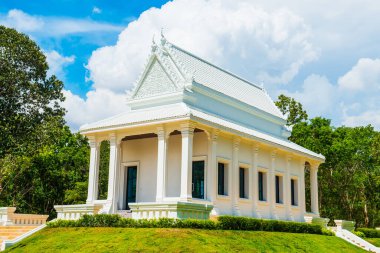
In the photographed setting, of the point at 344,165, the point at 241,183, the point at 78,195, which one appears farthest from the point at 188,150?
the point at 344,165

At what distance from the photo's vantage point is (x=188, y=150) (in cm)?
1909

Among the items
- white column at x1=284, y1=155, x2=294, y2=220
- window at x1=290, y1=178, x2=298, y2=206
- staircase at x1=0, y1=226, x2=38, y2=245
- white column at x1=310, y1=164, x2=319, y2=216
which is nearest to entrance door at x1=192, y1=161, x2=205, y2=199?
white column at x1=284, y1=155, x2=294, y2=220

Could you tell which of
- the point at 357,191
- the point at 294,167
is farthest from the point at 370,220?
the point at 294,167

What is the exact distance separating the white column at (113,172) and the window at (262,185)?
Answer: 804cm

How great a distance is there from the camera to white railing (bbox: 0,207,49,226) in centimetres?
2070

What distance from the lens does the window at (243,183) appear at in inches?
931

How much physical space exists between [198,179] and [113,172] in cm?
391

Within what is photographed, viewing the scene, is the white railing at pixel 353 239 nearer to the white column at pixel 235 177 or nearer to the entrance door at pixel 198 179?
the white column at pixel 235 177

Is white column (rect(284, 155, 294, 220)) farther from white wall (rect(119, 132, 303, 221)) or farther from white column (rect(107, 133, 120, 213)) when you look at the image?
white column (rect(107, 133, 120, 213))

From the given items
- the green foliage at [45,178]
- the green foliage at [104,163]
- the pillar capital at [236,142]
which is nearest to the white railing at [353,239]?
the pillar capital at [236,142]

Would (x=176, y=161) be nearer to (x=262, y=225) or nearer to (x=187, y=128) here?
(x=187, y=128)

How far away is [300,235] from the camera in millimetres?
21312

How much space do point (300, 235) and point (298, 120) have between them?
22.7 meters

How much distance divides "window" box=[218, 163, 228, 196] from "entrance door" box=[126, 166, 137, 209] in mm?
4332
